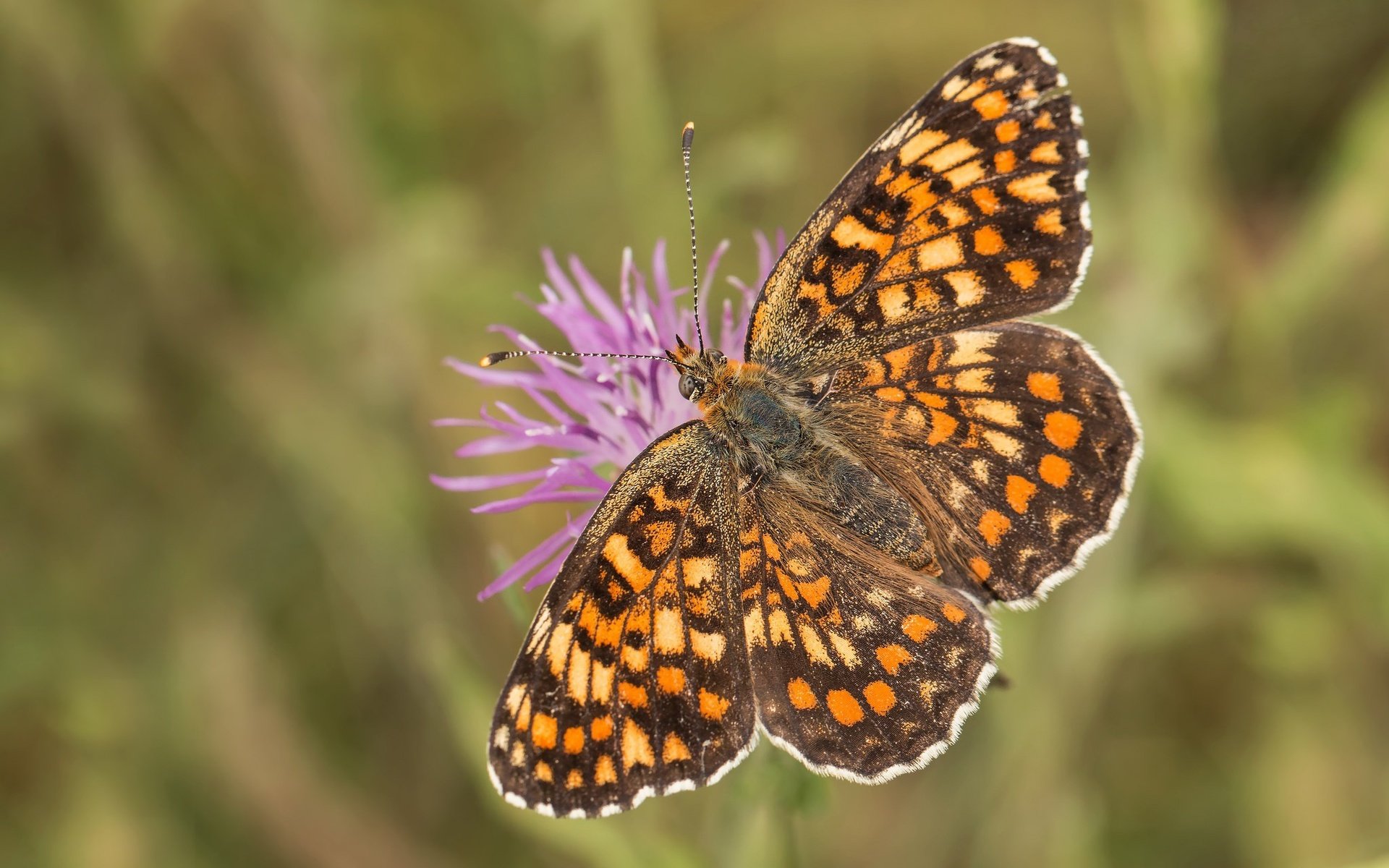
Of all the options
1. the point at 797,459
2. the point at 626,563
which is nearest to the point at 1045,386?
the point at 797,459

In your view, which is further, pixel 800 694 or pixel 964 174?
pixel 964 174

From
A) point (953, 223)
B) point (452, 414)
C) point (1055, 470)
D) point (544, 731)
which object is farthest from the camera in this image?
point (452, 414)

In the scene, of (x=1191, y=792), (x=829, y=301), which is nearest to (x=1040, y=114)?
(x=829, y=301)

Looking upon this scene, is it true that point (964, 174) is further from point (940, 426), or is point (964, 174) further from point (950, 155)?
point (940, 426)

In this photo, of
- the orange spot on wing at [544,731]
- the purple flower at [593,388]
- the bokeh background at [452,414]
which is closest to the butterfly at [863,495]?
the orange spot on wing at [544,731]

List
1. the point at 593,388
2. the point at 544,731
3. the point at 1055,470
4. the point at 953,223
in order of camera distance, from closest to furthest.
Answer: the point at 544,731 → the point at 1055,470 → the point at 953,223 → the point at 593,388

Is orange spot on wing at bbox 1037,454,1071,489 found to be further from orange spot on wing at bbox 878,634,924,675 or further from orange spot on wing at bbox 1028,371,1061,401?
orange spot on wing at bbox 878,634,924,675

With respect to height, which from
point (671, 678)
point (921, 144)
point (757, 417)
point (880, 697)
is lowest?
point (880, 697)
